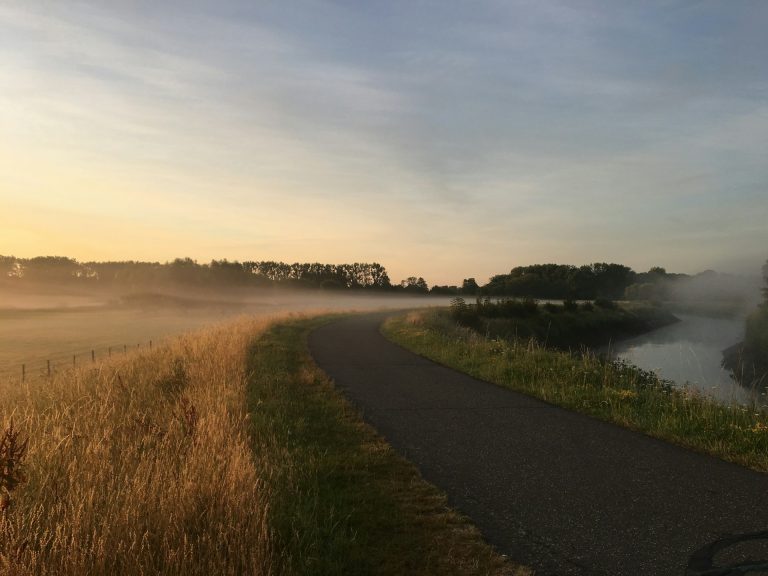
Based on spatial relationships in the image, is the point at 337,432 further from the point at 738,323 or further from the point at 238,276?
the point at 238,276

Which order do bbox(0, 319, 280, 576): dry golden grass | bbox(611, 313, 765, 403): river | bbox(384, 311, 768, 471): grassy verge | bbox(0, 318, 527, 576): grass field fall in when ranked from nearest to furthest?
bbox(0, 319, 280, 576): dry golden grass < bbox(0, 318, 527, 576): grass field < bbox(384, 311, 768, 471): grassy verge < bbox(611, 313, 765, 403): river

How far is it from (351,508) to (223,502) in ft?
4.22

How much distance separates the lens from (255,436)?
726cm

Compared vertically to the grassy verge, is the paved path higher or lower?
lower

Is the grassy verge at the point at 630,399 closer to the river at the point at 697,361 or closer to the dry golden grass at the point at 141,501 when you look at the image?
the river at the point at 697,361

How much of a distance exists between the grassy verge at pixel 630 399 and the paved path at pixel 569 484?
1.48 ft

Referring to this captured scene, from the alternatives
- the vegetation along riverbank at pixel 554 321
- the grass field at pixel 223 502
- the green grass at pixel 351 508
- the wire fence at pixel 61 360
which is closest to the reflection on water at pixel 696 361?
the vegetation along riverbank at pixel 554 321

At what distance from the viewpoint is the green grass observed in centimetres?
396

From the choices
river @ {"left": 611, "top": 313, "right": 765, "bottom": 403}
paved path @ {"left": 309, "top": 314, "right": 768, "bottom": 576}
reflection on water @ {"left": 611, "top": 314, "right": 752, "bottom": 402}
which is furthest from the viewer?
reflection on water @ {"left": 611, "top": 314, "right": 752, "bottom": 402}

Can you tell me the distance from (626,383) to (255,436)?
8.43 m

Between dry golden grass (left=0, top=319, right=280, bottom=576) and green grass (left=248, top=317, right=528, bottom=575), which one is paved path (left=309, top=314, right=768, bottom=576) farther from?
dry golden grass (left=0, top=319, right=280, bottom=576)

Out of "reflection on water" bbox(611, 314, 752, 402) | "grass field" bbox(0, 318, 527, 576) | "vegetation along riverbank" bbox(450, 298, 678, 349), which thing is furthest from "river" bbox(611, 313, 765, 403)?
"grass field" bbox(0, 318, 527, 576)

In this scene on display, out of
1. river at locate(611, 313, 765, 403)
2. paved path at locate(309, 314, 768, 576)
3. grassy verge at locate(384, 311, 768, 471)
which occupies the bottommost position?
river at locate(611, 313, 765, 403)

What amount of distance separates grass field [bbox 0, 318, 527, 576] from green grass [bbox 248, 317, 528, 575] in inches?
0.6
